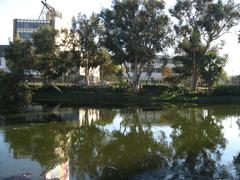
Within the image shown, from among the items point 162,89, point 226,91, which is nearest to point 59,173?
point 226,91

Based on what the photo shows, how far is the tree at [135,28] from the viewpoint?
6006cm

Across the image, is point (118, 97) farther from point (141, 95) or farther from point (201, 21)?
point (201, 21)

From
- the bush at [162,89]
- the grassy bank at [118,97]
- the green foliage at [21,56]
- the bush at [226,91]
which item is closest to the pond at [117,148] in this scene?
the green foliage at [21,56]

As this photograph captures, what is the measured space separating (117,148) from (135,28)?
41.5 m

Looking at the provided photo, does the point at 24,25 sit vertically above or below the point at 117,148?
above

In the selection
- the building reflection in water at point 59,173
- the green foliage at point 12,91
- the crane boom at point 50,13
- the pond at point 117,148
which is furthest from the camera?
the crane boom at point 50,13

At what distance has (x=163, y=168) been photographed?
15.6m

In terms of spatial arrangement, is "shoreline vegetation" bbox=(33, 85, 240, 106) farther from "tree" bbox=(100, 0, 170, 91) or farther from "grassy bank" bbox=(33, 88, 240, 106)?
"tree" bbox=(100, 0, 170, 91)

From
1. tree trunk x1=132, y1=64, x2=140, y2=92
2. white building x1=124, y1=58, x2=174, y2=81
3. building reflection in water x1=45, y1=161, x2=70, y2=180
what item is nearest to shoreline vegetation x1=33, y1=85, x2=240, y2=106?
tree trunk x1=132, y1=64, x2=140, y2=92

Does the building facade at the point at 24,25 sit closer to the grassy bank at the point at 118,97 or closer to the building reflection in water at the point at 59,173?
the grassy bank at the point at 118,97

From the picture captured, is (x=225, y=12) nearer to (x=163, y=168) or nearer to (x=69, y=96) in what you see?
(x=69, y=96)

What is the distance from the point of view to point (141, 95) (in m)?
60.2

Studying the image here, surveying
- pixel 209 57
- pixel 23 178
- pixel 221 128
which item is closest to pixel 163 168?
pixel 23 178

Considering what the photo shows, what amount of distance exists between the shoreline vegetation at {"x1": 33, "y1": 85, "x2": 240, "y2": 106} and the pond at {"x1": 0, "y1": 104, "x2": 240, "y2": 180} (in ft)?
78.1
